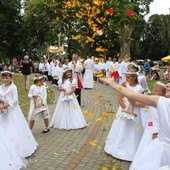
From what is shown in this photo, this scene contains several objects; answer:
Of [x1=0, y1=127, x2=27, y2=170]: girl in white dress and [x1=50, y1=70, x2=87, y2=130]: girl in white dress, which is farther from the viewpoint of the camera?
[x1=50, y1=70, x2=87, y2=130]: girl in white dress

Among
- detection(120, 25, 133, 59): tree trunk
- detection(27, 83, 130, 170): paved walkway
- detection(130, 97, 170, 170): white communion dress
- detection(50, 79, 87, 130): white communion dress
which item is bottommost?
detection(27, 83, 130, 170): paved walkway

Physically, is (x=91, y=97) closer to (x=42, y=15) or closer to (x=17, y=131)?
(x=17, y=131)

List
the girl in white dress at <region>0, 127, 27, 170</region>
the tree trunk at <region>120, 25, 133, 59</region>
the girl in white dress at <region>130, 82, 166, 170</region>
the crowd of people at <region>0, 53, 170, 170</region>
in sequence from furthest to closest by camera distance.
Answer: the tree trunk at <region>120, 25, 133, 59</region>
the girl in white dress at <region>130, 82, 166, 170</region>
the girl in white dress at <region>0, 127, 27, 170</region>
the crowd of people at <region>0, 53, 170, 170</region>

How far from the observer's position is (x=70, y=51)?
48.9m

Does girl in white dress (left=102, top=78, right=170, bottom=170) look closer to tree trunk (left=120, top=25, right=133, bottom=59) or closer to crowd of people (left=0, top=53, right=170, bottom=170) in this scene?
crowd of people (left=0, top=53, right=170, bottom=170)

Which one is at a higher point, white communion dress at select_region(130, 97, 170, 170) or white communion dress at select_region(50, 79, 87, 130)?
white communion dress at select_region(130, 97, 170, 170)

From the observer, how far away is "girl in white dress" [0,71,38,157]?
24.4 feet

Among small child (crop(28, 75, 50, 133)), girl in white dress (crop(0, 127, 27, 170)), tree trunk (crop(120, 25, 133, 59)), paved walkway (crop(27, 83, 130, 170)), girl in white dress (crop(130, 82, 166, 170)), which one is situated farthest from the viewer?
tree trunk (crop(120, 25, 133, 59))

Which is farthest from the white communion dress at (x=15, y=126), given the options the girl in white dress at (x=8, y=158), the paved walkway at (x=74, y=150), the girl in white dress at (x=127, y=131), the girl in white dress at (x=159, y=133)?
the girl in white dress at (x=159, y=133)

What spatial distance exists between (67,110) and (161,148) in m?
6.33

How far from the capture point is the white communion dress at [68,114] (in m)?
10.4

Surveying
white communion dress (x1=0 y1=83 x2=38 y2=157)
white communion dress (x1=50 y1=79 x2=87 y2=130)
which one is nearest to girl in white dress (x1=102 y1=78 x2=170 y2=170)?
white communion dress (x1=0 y1=83 x2=38 y2=157)

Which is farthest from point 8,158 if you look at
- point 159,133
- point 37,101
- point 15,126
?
point 37,101

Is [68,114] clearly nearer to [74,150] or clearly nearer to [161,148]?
[74,150]
